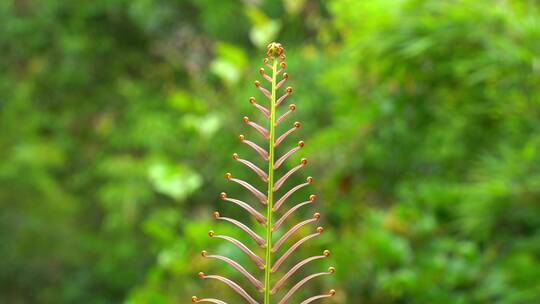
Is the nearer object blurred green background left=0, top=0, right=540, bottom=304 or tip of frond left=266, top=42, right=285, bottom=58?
tip of frond left=266, top=42, right=285, bottom=58

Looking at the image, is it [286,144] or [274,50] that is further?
[286,144]

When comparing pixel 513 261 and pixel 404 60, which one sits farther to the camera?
pixel 404 60

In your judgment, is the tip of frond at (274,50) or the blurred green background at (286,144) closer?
the tip of frond at (274,50)

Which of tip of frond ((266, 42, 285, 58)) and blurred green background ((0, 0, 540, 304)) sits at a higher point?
blurred green background ((0, 0, 540, 304))

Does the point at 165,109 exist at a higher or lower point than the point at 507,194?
higher

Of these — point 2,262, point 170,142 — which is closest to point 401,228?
point 170,142

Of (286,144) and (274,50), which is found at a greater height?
(286,144)

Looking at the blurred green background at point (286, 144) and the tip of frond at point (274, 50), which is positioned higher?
the blurred green background at point (286, 144)

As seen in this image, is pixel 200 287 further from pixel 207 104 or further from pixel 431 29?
pixel 207 104
